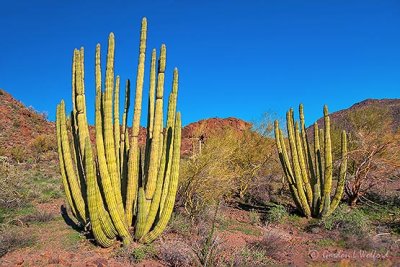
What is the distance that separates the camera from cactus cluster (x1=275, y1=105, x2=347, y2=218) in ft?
37.3

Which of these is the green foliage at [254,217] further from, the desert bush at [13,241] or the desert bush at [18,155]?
the desert bush at [18,155]

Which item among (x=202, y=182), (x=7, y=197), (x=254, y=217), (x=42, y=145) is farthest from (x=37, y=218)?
(x=42, y=145)

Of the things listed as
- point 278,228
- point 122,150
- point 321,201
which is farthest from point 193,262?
point 321,201

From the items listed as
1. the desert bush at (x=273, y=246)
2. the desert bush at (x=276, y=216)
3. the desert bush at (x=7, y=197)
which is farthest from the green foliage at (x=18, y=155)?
the desert bush at (x=273, y=246)

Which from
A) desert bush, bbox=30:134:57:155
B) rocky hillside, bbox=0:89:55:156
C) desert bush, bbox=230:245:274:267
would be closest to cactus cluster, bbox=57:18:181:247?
desert bush, bbox=230:245:274:267

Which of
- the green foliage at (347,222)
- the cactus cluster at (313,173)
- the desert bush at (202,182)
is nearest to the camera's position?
the green foliage at (347,222)

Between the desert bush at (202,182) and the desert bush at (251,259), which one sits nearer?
the desert bush at (251,259)

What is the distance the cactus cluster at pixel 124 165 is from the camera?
7.51 meters

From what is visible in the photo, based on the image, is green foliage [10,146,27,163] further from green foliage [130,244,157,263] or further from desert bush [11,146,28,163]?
green foliage [130,244,157,263]

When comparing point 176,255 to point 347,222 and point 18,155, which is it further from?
point 18,155

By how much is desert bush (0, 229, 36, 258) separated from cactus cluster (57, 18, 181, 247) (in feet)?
3.77

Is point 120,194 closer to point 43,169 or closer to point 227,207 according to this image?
point 227,207

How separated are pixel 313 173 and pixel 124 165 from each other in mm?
6167

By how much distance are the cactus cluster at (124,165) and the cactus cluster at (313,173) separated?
16.6 feet
